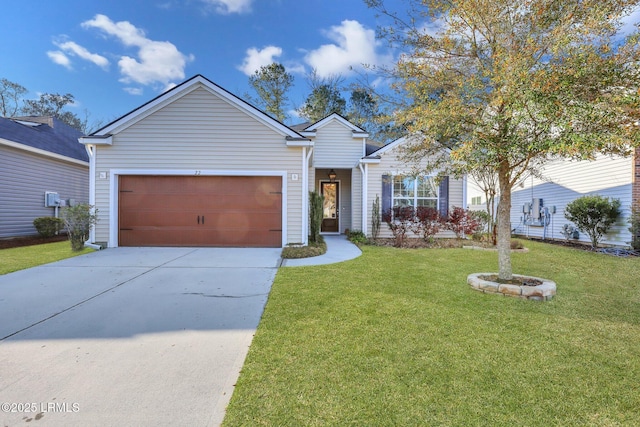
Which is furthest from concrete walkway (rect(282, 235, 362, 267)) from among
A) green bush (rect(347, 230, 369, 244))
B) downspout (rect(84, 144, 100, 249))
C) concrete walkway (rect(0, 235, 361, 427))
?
downspout (rect(84, 144, 100, 249))

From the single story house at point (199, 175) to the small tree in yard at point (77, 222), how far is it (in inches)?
17.4

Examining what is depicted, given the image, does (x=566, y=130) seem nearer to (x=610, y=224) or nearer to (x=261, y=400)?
(x=261, y=400)

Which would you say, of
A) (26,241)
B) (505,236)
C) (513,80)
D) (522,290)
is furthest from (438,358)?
(26,241)

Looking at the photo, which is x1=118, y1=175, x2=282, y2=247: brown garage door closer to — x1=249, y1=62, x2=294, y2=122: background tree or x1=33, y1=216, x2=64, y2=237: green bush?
x1=33, y1=216, x2=64, y2=237: green bush

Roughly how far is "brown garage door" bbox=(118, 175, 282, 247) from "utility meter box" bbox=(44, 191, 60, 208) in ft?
19.1

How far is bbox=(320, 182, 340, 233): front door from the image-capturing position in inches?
514

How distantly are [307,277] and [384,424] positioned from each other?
360 cm

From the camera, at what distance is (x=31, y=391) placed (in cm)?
212

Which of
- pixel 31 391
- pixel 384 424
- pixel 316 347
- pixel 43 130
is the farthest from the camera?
pixel 43 130

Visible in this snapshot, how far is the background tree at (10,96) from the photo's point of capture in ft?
81.5

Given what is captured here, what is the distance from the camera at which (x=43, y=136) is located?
12.4 m

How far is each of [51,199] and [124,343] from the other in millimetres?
12617

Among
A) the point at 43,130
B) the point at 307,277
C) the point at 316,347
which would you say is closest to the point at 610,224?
the point at 307,277

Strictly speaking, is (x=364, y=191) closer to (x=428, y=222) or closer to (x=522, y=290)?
(x=428, y=222)
